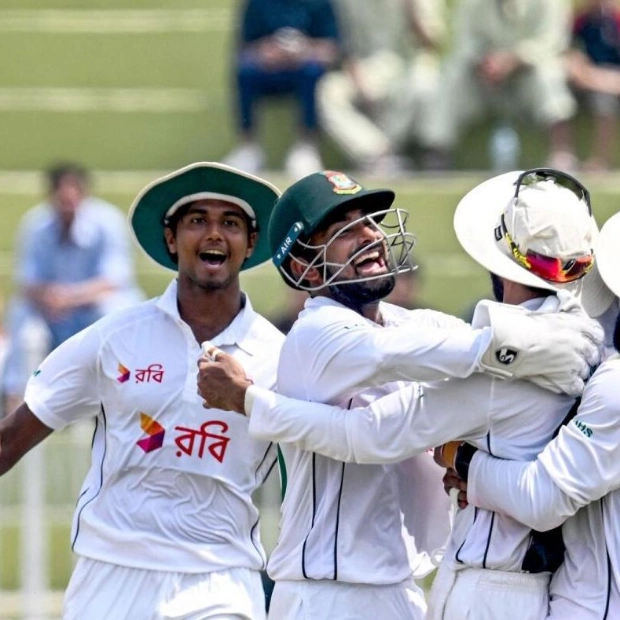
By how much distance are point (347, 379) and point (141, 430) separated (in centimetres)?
84

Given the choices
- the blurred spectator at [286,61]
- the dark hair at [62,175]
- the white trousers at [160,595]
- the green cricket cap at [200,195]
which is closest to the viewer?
the white trousers at [160,595]

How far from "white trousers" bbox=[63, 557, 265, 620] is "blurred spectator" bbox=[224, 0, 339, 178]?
6.36m

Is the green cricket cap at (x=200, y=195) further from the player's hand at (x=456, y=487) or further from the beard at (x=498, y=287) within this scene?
the player's hand at (x=456, y=487)

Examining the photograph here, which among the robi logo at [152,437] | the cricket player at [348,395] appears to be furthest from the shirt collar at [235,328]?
the cricket player at [348,395]

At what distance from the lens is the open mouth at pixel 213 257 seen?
5117 millimetres

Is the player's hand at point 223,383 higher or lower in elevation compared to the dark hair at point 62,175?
higher

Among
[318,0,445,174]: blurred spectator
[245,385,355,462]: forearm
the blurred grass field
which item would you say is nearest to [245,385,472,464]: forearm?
[245,385,355,462]: forearm

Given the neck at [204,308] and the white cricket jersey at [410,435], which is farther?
the neck at [204,308]

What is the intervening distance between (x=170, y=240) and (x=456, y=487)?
1.26m

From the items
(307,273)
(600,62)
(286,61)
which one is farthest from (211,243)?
(600,62)

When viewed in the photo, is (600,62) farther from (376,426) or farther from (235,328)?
(376,426)

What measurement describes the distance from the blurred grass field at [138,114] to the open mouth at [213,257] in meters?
6.00

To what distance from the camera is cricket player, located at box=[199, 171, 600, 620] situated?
4.41 m

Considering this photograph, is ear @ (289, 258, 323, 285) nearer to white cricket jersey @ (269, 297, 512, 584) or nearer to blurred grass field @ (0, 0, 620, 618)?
white cricket jersey @ (269, 297, 512, 584)
